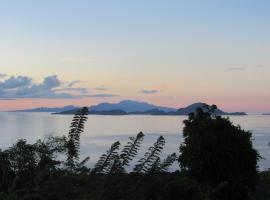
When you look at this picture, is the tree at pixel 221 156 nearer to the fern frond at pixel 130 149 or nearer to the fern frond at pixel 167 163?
the fern frond at pixel 167 163

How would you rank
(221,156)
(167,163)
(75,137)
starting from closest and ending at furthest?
(75,137), (167,163), (221,156)

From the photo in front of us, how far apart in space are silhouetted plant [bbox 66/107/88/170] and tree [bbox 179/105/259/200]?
15.4 metres

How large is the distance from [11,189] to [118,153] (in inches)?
38.8

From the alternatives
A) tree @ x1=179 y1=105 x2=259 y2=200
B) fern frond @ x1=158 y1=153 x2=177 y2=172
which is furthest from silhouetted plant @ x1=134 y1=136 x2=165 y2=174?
tree @ x1=179 y1=105 x2=259 y2=200

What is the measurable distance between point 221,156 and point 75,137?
53.9 ft

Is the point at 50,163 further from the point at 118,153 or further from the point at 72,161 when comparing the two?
the point at 118,153

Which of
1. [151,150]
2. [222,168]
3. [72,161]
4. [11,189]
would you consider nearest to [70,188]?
[72,161]

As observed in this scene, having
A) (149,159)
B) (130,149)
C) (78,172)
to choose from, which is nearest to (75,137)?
(78,172)

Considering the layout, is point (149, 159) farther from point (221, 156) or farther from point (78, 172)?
point (221, 156)

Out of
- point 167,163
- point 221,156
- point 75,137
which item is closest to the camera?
point 75,137

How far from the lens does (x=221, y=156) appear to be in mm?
19703

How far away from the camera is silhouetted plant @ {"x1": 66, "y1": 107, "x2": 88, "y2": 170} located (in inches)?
153

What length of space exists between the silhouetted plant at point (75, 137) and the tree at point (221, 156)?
15373mm

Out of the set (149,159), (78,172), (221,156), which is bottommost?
(221,156)
